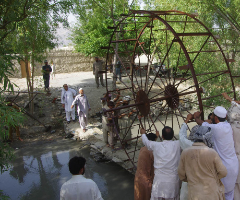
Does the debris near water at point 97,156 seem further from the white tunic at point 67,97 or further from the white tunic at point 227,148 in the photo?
the white tunic at point 227,148

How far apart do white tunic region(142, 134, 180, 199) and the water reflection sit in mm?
1927

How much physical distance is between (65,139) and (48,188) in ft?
10.3

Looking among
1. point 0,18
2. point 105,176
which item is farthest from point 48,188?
point 0,18

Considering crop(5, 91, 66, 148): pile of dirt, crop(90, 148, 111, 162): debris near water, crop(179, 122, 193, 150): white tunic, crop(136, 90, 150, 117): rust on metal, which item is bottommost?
crop(90, 148, 111, 162): debris near water

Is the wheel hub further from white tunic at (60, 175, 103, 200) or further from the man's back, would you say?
white tunic at (60, 175, 103, 200)

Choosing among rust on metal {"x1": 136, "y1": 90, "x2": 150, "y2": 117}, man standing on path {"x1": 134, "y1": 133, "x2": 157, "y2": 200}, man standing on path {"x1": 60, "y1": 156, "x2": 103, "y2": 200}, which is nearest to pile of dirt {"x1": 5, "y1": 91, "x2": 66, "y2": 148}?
rust on metal {"x1": 136, "y1": 90, "x2": 150, "y2": 117}

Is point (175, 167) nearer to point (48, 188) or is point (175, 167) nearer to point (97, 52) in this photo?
point (48, 188)

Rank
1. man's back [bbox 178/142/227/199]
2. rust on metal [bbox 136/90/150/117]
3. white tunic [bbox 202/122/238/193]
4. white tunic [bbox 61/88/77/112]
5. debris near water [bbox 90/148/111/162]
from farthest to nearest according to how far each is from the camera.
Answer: white tunic [bbox 61/88/77/112], debris near water [bbox 90/148/111/162], rust on metal [bbox 136/90/150/117], white tunic [bbox 202/122/238/193], man's back [bbox 178/142/227/199]

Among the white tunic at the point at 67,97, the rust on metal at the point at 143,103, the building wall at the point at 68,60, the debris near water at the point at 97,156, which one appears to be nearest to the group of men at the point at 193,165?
the rust on metal at the point at 143,103

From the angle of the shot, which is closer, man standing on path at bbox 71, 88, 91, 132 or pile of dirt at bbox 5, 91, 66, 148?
man standing on path at bbox 71, 88, 91, 132

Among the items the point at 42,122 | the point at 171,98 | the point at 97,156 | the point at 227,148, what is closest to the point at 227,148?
the point at 227,148

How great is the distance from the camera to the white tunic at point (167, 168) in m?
3.20

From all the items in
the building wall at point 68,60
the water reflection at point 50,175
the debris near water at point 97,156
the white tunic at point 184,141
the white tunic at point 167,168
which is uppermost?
the building wall at point 68,60

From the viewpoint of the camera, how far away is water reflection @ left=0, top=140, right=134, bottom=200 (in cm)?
528
